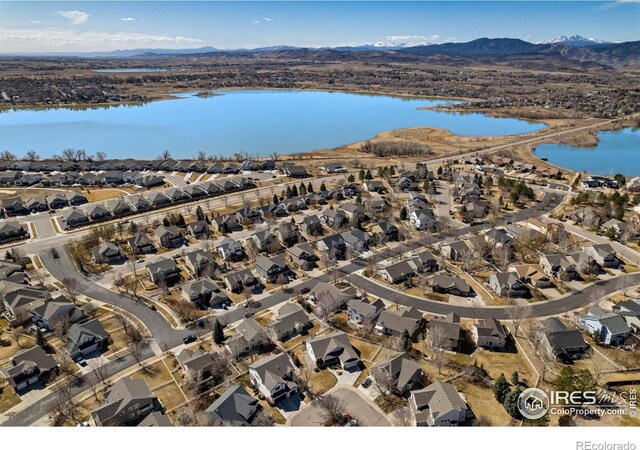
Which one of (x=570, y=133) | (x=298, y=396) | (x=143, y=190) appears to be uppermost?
(x=570, y=133)

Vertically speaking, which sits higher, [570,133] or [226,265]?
[570,133]

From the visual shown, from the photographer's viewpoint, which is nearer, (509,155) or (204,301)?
(204,301)

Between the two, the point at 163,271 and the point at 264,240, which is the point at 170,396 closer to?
the point at 163,271

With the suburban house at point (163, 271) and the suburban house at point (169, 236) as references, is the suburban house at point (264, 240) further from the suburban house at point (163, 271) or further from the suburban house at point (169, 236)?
the suburban house at point (163, 271)

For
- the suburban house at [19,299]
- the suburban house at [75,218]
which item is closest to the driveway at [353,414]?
the suburban house at [19,299]

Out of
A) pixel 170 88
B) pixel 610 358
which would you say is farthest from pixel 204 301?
pixel 170 88

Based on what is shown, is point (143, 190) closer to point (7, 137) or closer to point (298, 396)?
point (298, 396)

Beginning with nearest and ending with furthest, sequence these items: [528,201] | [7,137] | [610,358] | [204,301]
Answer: [610,358]
[204,301]
[528,201]
[7,137]

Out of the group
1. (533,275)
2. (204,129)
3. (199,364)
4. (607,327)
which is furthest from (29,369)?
(204,129)
